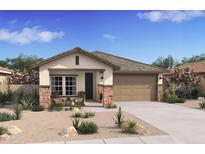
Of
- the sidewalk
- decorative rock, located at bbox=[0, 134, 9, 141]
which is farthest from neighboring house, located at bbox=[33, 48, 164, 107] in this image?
the sidewalk

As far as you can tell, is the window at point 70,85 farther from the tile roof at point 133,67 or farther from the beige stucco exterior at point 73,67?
the tile roof at point 133,67

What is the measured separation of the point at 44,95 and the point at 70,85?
302 centimetres

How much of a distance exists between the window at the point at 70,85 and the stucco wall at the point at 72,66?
7.59 feet

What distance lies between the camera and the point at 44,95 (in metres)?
19.8

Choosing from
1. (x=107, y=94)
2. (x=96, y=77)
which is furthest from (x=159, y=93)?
(x=107, y=94)

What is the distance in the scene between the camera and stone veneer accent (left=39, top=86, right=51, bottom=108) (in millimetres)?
19812

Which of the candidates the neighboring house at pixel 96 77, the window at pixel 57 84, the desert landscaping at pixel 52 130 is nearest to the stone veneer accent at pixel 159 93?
the neighboring house at pixel 96 77

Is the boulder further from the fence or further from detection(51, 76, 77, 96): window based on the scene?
the fence


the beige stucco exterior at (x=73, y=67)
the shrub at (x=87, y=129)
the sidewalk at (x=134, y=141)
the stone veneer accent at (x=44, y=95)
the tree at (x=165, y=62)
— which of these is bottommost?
the sidewalk at (x=134, y=141)

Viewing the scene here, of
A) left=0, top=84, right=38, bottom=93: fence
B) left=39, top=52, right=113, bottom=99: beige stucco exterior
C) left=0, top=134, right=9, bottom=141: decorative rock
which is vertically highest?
left=39, top=52, right=113, bottom=99: beige stucco exterior

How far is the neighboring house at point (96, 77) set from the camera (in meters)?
20.0

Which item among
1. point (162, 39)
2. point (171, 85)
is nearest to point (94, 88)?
point (171, 85)
